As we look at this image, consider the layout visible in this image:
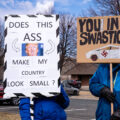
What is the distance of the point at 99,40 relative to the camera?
4.11m

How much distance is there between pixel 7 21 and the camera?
154 inches

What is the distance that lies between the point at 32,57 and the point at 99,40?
3.25ft

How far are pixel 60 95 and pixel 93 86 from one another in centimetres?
48

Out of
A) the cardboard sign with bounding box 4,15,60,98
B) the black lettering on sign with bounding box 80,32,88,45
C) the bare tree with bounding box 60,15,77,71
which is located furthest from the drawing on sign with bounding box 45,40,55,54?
the bare tree with bounding box 60,15,77,71

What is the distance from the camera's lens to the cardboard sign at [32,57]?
385 cm

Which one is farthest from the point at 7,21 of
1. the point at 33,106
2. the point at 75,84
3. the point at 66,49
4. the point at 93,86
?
the point at 75,84

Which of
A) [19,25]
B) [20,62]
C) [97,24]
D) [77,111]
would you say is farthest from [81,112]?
[19,25]

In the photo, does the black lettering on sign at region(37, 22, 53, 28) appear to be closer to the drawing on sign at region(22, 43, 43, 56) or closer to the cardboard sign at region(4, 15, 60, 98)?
the cardboard sign at region(4, 15, 60, 98)

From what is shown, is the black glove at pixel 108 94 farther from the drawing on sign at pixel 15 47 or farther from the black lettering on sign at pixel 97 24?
the drawing on sign at pixel 15 47

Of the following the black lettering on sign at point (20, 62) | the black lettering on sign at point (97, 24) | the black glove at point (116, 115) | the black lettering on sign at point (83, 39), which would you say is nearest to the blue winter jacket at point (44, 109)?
the black lettering on sign at point (20, 62)

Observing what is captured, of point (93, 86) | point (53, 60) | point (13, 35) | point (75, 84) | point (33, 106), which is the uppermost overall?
point (13, 35)

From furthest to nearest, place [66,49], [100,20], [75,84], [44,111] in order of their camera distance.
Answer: [75,84]
[66,49]
[100,20]
[44,111]

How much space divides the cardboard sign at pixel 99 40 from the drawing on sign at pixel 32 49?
59 cm

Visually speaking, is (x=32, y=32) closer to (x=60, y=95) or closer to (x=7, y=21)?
(x=7, y=21)
